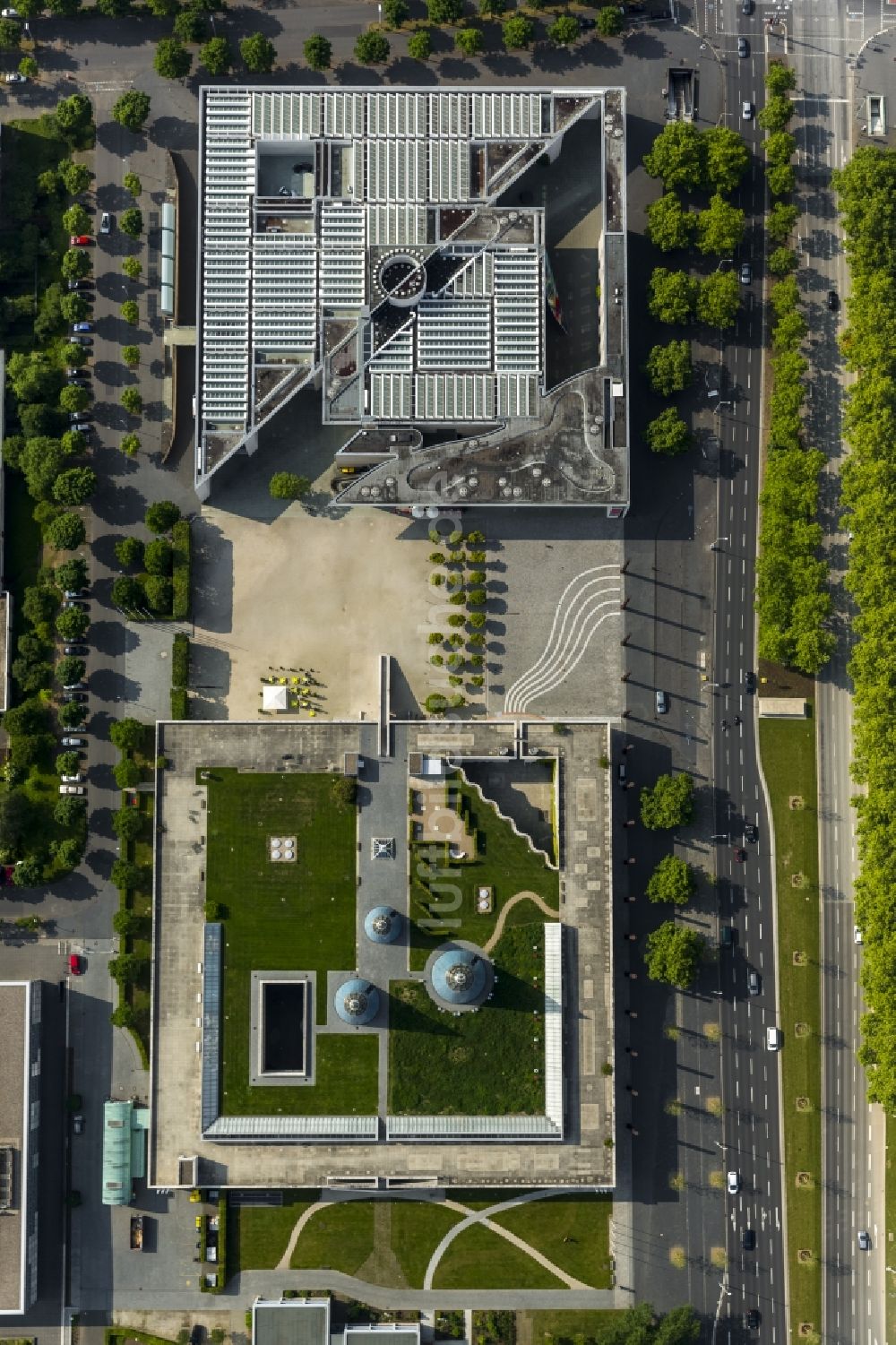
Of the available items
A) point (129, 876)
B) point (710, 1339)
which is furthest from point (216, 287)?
point (710, 1339)

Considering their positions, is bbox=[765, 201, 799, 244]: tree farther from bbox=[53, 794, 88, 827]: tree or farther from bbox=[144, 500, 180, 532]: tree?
bbox=[53, 794, 88, 827]: tree

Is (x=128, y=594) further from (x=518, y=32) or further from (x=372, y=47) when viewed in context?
(x=518, y=32)

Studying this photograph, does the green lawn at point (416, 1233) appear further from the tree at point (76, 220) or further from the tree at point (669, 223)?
the tree at point (76, 220)

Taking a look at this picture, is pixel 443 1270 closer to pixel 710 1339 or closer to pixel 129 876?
pixel 710 1339

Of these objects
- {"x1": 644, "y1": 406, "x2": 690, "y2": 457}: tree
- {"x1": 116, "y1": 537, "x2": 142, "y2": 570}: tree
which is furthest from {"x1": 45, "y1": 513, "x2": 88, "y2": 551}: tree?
{"x1": 644, "y1": 406, "x2": 690, "y2": 457}: tree

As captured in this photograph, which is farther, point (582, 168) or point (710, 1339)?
point (582, 168)

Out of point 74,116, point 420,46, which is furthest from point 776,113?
point 74,116

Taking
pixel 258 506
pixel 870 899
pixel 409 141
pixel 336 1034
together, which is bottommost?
pixel 336 1034
